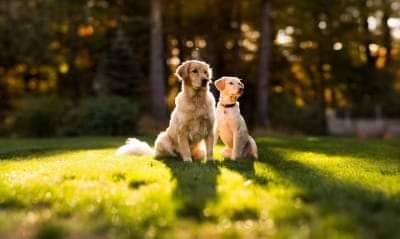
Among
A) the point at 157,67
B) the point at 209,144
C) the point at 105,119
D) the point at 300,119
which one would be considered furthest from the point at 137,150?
the point at 300,119

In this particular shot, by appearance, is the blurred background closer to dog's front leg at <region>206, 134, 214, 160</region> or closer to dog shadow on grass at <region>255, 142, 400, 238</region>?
dog's front leg at <region>206, 134, 214, 160</region>

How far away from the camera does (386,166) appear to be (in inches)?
319

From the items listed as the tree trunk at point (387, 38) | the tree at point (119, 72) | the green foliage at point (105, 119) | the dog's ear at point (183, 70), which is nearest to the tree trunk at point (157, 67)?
the tree at point (119, 72)

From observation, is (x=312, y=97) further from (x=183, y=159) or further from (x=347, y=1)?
(x=183, y=159)

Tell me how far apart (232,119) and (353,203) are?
3.48 metres

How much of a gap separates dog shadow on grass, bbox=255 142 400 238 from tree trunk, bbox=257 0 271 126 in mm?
18628

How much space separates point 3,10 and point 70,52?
16.0ft

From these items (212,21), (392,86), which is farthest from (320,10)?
(392,86)

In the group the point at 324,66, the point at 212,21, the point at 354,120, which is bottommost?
the point at 354,120

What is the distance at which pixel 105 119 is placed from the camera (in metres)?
20.3

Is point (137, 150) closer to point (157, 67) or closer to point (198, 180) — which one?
point (198, 180)

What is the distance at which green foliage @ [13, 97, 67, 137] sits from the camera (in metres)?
21.1

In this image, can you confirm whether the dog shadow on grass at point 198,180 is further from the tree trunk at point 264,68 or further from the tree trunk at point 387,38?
the tree trunk at point 387,38

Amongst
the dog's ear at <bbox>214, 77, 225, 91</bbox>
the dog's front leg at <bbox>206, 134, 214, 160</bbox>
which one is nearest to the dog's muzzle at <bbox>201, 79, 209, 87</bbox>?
the dog's ear at <bbox>214, 77, 225, 91</bbox>
